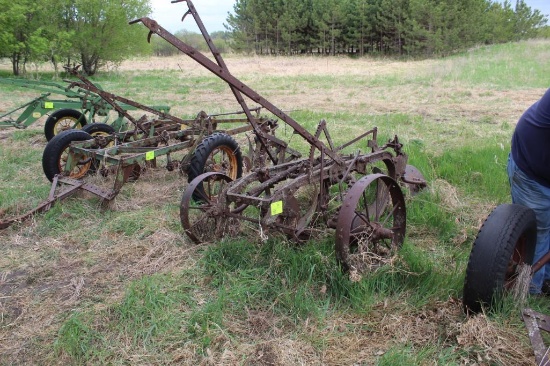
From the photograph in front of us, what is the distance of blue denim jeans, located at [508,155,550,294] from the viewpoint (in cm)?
307

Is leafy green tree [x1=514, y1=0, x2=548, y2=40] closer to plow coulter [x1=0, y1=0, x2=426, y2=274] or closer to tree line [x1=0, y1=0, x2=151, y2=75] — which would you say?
tree line [x1=0, y1=0, x2=151, y2=75]

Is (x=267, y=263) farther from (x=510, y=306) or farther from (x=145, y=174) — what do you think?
(x=145, y=174)

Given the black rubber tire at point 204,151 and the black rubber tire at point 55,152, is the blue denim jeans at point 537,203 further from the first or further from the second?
the black rubber tire at point 55,152

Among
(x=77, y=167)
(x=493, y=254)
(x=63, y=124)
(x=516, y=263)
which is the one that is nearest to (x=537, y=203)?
(x=516, y=263)

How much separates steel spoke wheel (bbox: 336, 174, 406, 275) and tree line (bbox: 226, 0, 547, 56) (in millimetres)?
39085

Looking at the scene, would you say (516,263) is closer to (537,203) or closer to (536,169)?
(537,203)

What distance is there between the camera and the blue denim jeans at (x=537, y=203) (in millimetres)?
3074

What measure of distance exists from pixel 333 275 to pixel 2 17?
1944 cm

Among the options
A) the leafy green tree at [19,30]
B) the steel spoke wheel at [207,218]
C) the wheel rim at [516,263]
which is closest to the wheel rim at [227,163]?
the steel spoke wheel at [207,218]

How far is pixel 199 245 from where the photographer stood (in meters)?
4.11

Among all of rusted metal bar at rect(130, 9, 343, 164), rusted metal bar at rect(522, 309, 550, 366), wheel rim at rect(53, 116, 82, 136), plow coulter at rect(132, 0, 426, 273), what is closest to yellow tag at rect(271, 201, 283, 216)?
plow coulter at rect(132, 0, 426, 273)

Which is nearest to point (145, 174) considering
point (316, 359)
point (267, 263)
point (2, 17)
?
point (267, 263)

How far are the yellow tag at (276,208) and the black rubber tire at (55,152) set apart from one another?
345 cm

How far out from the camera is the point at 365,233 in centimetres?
362
